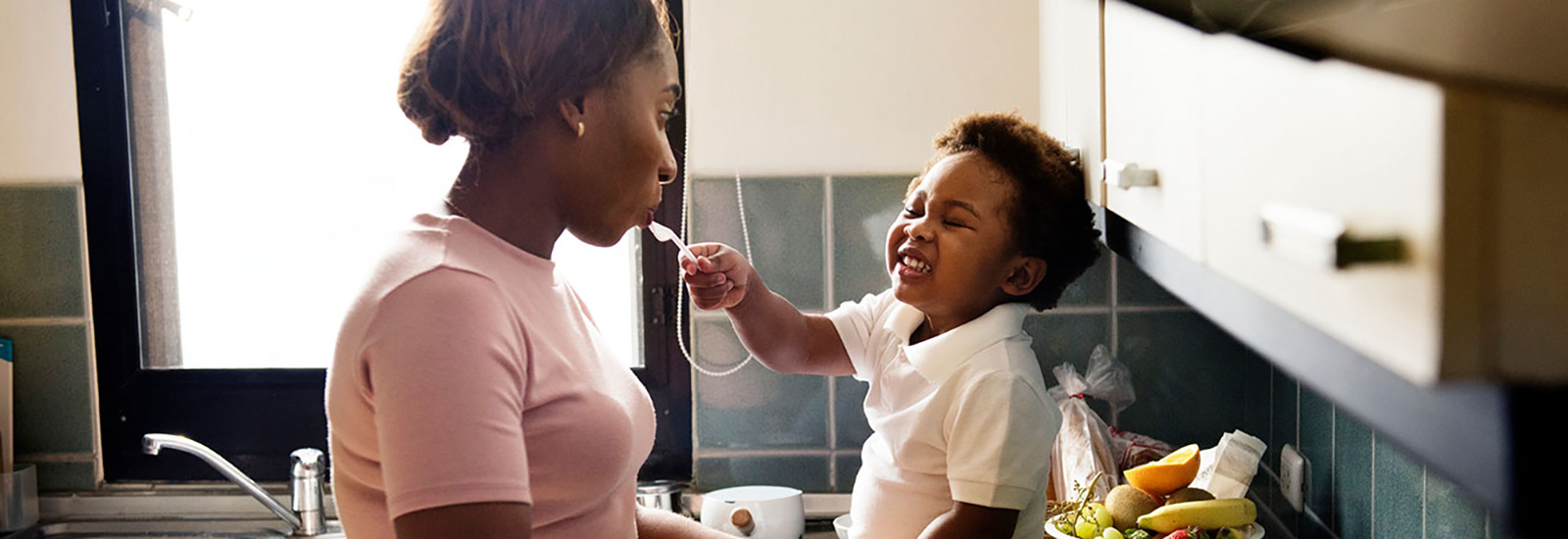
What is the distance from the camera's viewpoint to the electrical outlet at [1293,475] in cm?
167

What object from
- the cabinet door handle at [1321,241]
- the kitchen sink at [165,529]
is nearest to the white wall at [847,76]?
the kitchen sink at [165,529]

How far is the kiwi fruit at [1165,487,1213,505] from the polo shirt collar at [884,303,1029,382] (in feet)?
0.96

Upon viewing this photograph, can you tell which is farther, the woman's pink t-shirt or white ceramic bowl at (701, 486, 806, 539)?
white ceramic bowl at (701, 486, 806, 539)

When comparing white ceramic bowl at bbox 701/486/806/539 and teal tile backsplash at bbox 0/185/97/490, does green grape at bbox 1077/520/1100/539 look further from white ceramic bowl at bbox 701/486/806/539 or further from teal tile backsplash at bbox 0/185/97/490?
teal tile backsplash at bbox 0/185/97/490

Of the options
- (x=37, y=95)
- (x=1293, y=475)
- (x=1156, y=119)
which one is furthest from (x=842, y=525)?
(x=37, y=95)

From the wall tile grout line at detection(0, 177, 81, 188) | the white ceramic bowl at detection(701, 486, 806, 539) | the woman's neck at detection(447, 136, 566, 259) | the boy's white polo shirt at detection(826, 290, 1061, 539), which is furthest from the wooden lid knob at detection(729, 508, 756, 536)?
the wall tile grout line at detection(0, 177, 81, 188)

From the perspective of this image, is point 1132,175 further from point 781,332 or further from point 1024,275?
point 781,332

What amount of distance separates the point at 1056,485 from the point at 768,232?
51 centimetres

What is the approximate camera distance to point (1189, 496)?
60.3 inches

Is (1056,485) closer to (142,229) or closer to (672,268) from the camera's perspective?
(672,268)

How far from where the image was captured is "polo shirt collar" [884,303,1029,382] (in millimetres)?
1371

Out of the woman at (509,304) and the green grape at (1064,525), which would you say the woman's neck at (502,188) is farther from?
the green grape at (1064,525)

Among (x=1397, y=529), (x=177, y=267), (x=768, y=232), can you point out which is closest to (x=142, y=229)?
(x=177, y=267)

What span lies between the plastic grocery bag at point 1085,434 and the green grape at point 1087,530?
0.37 ft
